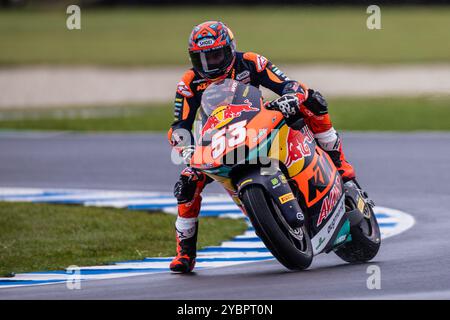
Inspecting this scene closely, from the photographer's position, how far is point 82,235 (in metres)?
10.6

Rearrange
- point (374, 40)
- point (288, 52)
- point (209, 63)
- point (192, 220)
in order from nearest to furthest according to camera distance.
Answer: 1. point (209, 63)
2. point (192, 220)
3. point (288, 52)
4. point (374, 40)

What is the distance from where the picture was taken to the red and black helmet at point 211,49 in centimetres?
777

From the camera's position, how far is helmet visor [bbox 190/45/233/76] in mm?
7797

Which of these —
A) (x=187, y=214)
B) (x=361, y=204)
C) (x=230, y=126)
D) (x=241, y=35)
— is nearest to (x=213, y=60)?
(x=230, y=126)

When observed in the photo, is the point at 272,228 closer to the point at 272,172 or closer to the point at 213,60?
the point at 272,172

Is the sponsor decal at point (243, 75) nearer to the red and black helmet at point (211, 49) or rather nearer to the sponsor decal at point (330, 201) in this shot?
the red and black helmet at point (211, 49)

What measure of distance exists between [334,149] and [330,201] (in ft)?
2.29

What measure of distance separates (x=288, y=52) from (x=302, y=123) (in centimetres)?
2806

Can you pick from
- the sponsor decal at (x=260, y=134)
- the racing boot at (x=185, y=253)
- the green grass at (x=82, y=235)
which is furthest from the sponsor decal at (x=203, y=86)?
the green grass at (x=82, y=235)

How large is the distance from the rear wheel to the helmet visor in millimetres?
1387

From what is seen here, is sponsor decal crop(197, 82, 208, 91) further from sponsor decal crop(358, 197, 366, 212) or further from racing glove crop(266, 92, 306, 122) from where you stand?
sponsor decal crop(358, 197, 366, 212)

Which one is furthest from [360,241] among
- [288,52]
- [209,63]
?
[288,52]
